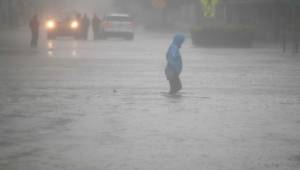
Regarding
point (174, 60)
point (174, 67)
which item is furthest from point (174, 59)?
point (174, 67)

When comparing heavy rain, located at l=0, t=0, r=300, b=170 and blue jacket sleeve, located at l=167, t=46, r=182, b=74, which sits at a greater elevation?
blue jacket sleeve, located at l=167, t=46, r=182, b=74

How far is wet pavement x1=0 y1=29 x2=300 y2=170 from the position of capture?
359 inches

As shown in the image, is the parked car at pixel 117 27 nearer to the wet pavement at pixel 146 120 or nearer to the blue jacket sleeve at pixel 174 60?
the wet pavement at pixel 146 120

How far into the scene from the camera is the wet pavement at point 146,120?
9125mm

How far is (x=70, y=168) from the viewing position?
28.0 ft

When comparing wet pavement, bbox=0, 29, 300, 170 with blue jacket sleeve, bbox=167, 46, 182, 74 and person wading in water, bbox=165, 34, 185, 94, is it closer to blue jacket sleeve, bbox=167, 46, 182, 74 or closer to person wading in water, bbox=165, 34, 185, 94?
person wading in water, bbox=165, 34, 185, 94

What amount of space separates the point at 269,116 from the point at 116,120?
2421 millimetres

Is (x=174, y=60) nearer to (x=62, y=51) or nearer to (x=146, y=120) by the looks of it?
(x=146, y=120)

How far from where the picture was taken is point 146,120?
1241cm

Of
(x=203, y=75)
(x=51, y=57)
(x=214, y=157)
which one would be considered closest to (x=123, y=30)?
(x=51, y=57)

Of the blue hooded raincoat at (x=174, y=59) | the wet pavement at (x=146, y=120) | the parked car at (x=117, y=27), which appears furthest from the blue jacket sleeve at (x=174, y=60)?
the parked car at (x=117, y=27)

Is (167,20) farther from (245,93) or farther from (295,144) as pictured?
(295,144)

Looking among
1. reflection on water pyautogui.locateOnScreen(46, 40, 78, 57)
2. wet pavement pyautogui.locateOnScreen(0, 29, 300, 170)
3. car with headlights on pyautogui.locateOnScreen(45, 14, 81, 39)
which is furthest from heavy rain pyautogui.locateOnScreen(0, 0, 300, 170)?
car with headlights on pyautogui.locateOnScreen(45, 14, 81, 39)

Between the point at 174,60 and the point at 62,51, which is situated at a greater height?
the point at 174,60
